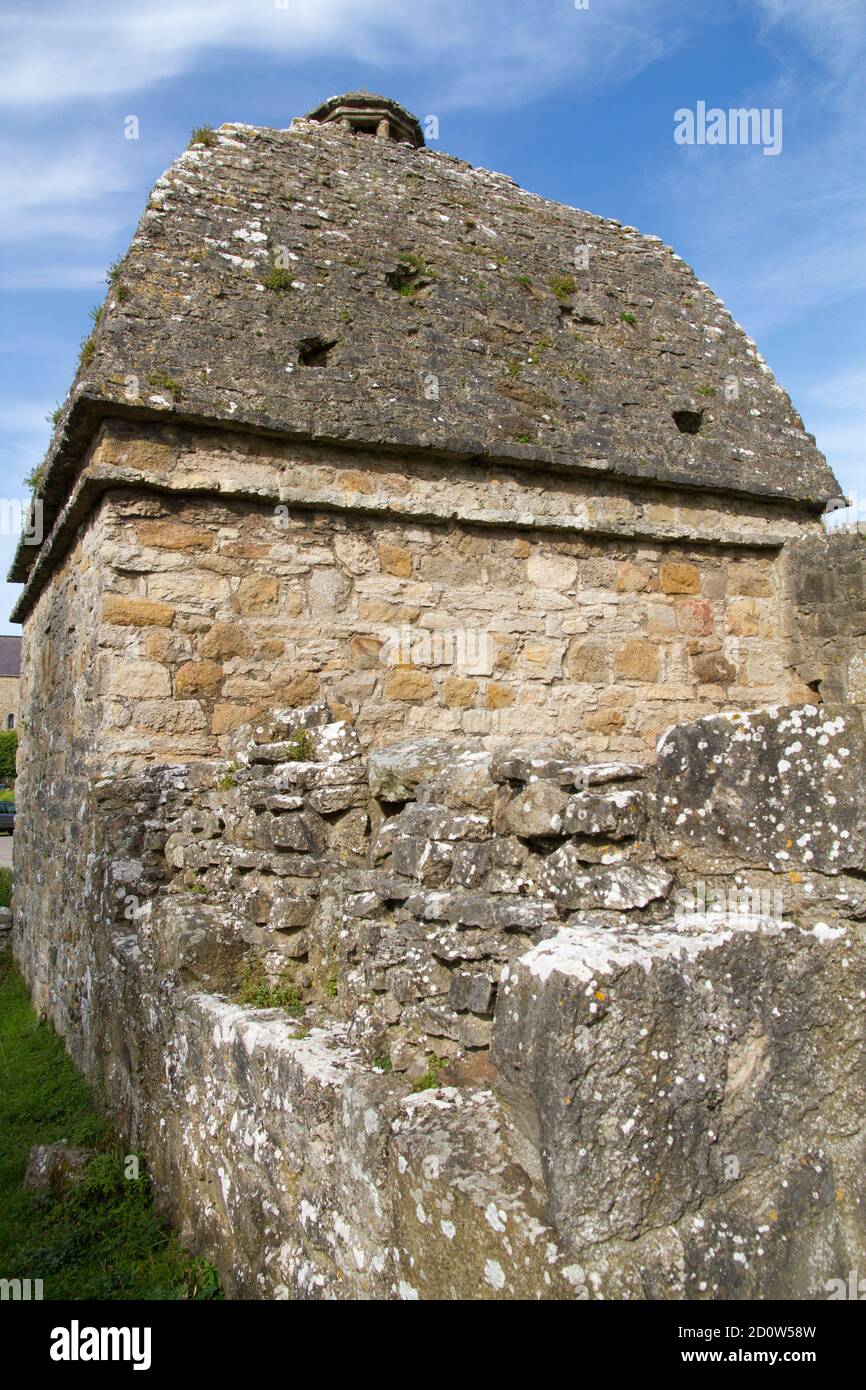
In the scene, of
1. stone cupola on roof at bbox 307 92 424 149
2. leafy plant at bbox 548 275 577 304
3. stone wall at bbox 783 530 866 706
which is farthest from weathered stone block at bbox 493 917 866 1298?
stone cupola on roof at bbox 307 92 424 149

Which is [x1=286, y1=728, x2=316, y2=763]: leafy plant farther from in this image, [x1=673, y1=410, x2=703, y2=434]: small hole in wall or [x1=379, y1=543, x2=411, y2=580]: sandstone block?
[x1=673, y1=410, x2=703, y2=434]: small hole in wall

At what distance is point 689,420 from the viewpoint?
7934 millimetres

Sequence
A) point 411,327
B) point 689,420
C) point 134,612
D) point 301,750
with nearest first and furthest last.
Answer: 1. point 301,750
2. point 134,612
3. point 411,327
4. point 689,420

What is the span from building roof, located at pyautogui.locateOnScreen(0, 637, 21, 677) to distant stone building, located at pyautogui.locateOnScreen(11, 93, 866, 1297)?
161 ft

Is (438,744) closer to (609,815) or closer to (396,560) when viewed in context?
(609,815)

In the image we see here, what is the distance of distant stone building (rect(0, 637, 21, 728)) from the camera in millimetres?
56000

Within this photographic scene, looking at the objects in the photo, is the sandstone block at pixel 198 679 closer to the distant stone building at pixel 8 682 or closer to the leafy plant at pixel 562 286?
the leafy plant at pixel 562 286

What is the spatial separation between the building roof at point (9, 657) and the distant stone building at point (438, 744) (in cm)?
4919

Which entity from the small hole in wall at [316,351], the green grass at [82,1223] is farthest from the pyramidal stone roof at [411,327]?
the green grass at [82,1223]

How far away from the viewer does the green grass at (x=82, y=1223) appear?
11.7ft

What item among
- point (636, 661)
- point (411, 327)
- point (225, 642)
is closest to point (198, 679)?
point (225, 642)

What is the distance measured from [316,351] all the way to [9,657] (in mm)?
55816

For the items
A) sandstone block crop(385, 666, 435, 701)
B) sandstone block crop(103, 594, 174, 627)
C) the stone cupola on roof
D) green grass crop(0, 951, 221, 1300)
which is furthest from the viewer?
the stone cupola on roof

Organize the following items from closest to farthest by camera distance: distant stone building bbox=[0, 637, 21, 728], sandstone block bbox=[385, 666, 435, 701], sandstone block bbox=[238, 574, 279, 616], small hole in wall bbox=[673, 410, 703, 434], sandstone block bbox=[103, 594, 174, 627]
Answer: sandstone block bbox=[103, 594, 174, 627] < sandstone block bbox=[238, 574, 279, 616] < sandstone block bbox=[385, 666, 435, 701] < small hole in wall bbox=[673, 410, 703, 434] < distant stone building bbox=[0, 637, 21, 728]
